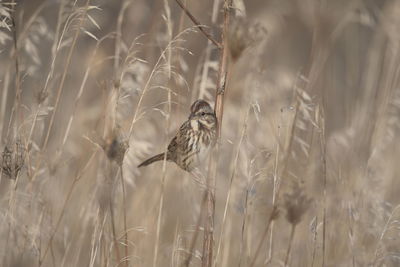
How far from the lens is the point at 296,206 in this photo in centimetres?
231

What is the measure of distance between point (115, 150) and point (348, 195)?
68.3 inches

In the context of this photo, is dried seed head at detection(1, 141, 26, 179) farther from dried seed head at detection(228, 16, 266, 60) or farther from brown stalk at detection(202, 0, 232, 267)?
dried seed head at detection(228, 16, 266, 60)

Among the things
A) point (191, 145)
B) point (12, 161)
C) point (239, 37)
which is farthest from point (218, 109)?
point (191, 145)

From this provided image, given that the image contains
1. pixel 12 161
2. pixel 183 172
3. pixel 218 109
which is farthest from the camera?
pixel 183 172

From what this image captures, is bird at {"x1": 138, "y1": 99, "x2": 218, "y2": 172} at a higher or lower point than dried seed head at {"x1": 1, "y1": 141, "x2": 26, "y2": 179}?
higher

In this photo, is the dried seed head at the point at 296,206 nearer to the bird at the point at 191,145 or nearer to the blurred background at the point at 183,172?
the blurred background at the point at 183,172

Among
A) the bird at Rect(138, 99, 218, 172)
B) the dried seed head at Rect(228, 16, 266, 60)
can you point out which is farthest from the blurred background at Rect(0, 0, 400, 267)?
the bird at Rect(138, 99, 218, 172)

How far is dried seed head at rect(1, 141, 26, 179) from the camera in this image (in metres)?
2.85

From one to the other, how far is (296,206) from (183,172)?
1.86 meters

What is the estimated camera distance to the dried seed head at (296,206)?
2295 mm

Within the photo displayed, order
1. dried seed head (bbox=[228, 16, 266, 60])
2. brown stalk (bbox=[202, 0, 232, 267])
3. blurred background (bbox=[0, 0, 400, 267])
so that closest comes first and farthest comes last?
1. dried seed head (bbox=[228, 16, 266, 60])
2. brown stalk (bbox=[202, 0, 232, 267])
3. blurred background (bbox=[0, 0, 400, 267])

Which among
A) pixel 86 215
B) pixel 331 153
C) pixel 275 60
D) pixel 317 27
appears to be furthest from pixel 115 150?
pixel 275 60

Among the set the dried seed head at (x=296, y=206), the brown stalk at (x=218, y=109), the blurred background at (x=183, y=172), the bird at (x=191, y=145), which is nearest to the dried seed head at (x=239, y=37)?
the blurred background at (x=183, y=172)

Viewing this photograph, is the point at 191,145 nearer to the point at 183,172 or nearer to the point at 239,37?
the point at 183,172
